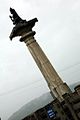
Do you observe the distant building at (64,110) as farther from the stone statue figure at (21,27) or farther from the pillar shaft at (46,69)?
the stone statue figure at (21,27)

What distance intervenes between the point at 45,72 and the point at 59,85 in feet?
3.34

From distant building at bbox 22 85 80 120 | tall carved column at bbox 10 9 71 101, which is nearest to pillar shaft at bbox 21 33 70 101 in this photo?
tall carved column at bbox 10 9 71 101

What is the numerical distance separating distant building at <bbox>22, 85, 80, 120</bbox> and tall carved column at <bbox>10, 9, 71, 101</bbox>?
1.77 meters

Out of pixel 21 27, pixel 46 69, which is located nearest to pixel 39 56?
pixel 46 69

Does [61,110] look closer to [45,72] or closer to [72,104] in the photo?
[72,104]

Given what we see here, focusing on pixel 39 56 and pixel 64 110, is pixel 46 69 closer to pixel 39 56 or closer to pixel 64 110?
pixel 39 56

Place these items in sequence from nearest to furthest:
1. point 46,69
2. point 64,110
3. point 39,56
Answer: point 64,110 < point 46,69 < point 39,56

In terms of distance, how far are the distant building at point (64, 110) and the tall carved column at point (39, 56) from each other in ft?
5.81

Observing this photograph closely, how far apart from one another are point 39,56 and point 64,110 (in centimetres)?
417

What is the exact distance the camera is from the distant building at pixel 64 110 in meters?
9.99

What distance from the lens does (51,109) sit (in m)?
11.4

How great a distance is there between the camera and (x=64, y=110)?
10.6 m

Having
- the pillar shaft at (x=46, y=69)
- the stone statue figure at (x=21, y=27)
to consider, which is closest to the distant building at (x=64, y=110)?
the pillar shaft at (x=46, y=69)

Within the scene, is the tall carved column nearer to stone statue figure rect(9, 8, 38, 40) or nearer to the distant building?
stone statue figure rect(9, 8, 38, 40)
